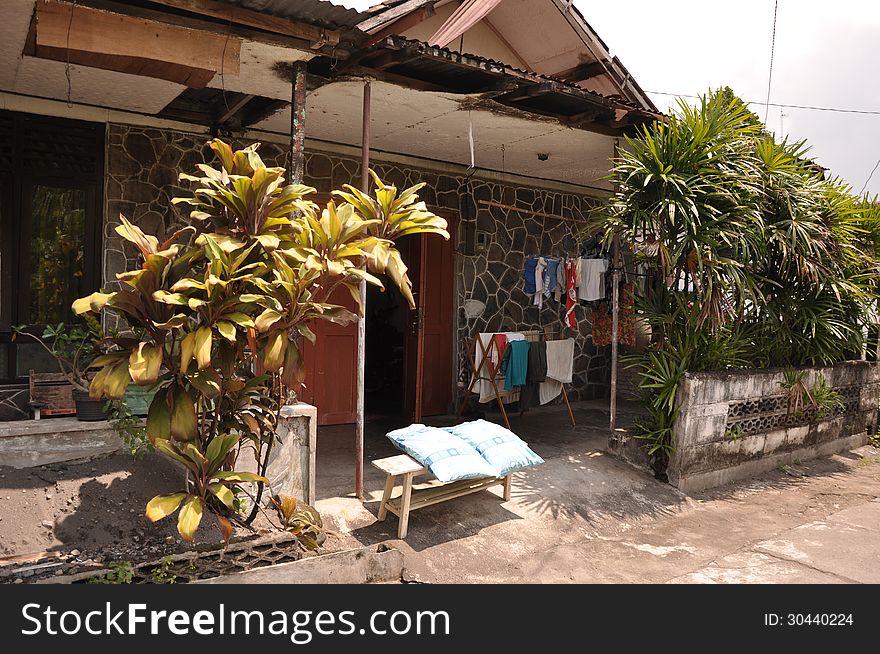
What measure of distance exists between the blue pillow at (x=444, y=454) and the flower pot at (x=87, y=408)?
Result: 203 cm

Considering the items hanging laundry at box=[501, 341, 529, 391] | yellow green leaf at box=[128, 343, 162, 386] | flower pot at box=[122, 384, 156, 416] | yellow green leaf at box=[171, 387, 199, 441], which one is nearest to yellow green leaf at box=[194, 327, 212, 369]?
yellow green leaf at box=[128, 343, 162, 386]

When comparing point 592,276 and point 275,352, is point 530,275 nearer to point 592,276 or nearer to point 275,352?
point 592,276

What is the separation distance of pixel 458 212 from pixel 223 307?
4.98 meters

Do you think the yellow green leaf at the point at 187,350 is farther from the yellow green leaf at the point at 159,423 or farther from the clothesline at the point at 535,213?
the clothesline at the point at 535,213

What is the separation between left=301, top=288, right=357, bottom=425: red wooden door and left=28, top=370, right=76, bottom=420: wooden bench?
2222 mm

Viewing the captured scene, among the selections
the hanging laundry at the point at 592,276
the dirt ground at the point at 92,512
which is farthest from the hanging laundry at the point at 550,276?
the dirt ground at the point at 92,512

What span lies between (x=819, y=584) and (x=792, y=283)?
3.71 m

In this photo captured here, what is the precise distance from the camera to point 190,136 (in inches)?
230

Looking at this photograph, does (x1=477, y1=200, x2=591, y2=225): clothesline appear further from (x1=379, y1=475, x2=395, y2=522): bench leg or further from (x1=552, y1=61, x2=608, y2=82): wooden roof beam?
(x1=379, y1=475, x2=395, y2=522): bench leg

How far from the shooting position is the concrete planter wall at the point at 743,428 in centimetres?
562

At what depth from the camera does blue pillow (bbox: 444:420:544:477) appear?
469 centimetres

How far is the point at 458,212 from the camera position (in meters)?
7.69

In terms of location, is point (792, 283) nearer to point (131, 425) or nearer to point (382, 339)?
point (382, 339)

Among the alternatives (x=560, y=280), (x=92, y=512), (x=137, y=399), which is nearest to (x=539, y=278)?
(x=560, y=280)
